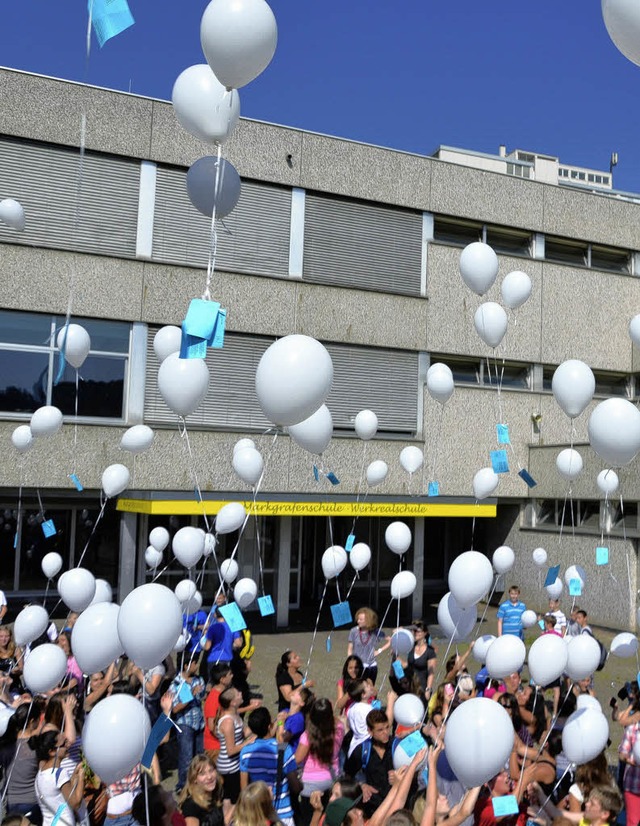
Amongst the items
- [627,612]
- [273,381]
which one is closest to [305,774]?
[273,381]

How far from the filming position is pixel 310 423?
768 cm

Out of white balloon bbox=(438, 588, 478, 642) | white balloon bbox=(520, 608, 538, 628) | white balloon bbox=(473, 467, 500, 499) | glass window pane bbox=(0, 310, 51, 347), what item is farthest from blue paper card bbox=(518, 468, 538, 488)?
glass window pane bbox=(0, 310, 51, 347)

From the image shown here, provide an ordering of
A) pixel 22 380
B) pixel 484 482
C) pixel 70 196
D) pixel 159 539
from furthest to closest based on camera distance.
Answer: pixel 70 196
pixel 22 380
pixel 159 539
pixel 484 482

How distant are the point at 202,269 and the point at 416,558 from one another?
741 cm

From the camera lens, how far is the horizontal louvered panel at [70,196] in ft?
47.5

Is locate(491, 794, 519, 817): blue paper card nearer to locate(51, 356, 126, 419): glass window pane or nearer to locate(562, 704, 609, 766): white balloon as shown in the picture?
locate(562, 704, 609, 766): white balloon

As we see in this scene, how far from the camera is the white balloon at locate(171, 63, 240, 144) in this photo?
217 inches

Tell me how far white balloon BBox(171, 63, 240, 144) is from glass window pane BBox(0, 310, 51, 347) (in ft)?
32.3

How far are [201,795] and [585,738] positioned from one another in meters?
2.38

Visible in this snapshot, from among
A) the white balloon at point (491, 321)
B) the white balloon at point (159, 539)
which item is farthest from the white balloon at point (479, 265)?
the white balloon at point (159, 539)

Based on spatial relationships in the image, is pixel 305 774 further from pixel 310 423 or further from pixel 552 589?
pixel 552 589

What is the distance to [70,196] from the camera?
1488cm

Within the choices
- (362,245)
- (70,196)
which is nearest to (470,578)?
(70,196)

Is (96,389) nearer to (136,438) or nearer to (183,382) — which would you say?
(136,438)
